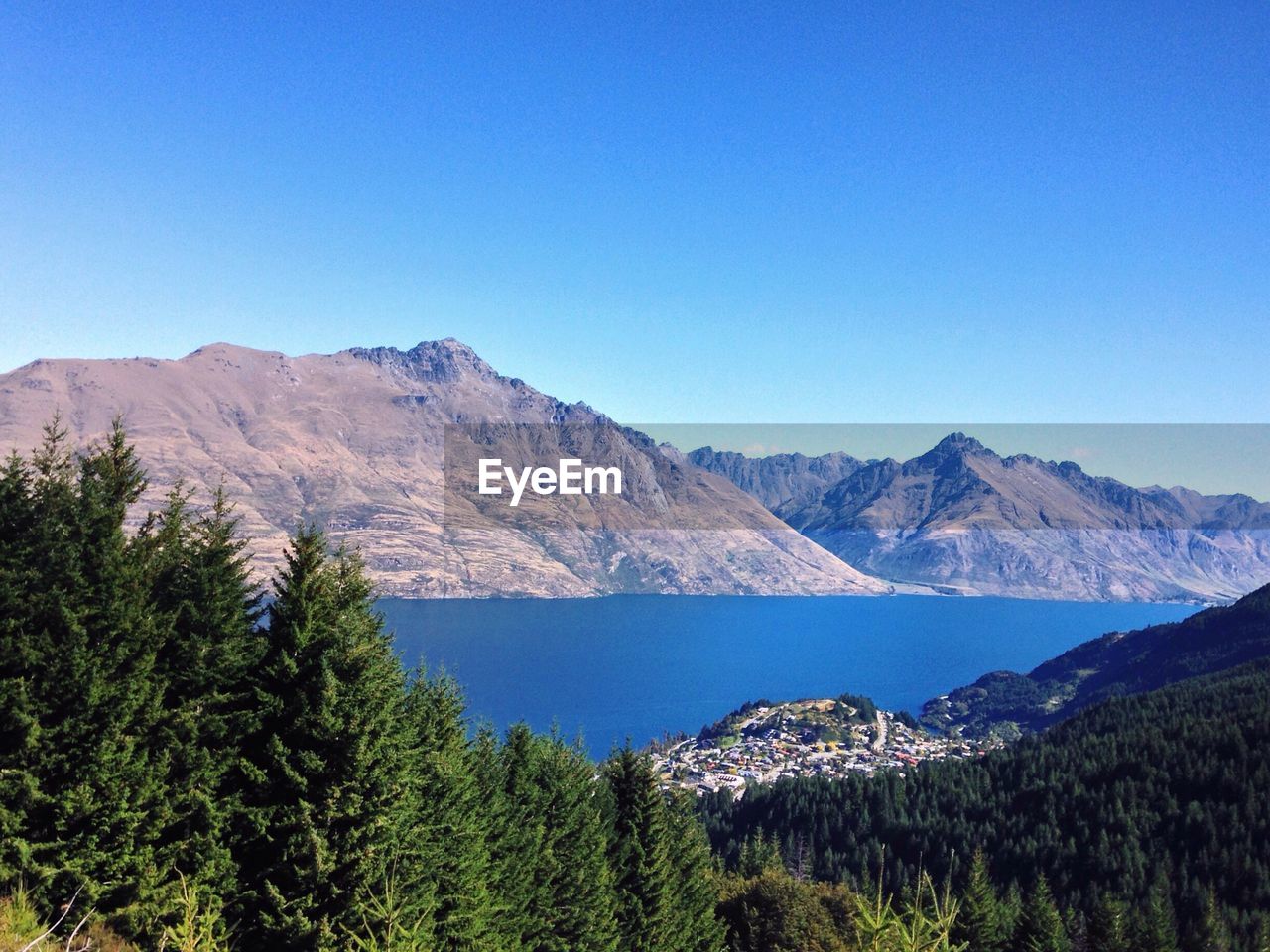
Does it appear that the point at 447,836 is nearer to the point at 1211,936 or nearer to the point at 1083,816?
the point at 1211,936

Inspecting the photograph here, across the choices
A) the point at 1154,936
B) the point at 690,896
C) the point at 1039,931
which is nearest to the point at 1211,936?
the point at 1154,936

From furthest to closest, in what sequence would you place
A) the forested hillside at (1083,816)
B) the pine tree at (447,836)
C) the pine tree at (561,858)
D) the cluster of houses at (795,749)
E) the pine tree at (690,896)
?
the cluster of houses at (795,749), the forested hillside at (1083,816), the pine tree at (690,896), the pine tree at (561,858), the pine tree at (447,836)

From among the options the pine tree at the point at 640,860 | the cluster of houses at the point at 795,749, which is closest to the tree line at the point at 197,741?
the pine tree at the point at 640,860

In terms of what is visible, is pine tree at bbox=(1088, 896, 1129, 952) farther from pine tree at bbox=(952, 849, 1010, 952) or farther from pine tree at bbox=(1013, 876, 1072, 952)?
pine tree at bbox=(952, 849, 1010, 952)

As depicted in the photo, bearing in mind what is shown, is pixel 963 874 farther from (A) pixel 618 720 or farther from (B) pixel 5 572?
(A) pixel 618 720

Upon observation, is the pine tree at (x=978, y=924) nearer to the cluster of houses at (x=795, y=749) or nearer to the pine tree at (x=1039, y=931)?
the pine tree at (x=1039, y=931)

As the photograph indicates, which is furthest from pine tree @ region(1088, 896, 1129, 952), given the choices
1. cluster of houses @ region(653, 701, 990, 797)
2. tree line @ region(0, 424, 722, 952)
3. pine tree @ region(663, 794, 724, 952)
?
cluster of houses @ region(653, 701, 990, 797)
